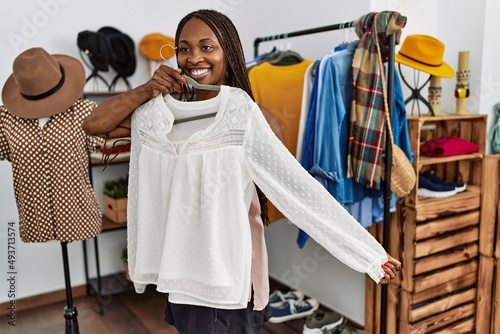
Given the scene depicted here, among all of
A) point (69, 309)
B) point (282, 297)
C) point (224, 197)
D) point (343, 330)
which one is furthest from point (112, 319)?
point (224, 197)

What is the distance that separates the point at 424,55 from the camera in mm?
2031

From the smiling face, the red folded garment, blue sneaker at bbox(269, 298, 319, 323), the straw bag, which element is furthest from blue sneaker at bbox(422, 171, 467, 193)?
the smiling face

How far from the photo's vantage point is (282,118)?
2.28m

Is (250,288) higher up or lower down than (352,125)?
lower down

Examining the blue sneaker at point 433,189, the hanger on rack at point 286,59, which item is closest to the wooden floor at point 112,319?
the blue sneaker at point 433,189

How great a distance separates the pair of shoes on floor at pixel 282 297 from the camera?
8.96ft

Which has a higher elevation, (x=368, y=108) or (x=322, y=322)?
(x=368, y=108)

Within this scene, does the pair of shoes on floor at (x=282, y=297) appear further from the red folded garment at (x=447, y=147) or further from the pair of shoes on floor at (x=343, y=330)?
the red folded garment at (x=447, y=147)

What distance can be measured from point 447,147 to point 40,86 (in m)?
1.74

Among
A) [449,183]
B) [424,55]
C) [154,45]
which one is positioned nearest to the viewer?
[424,55]

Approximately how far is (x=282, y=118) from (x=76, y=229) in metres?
1.08

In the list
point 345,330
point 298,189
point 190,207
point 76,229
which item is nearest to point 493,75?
point 345,330

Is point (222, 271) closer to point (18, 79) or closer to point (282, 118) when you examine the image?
point (18, 79)

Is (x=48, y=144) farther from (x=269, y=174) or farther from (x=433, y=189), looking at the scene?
(x=433, y=189)
